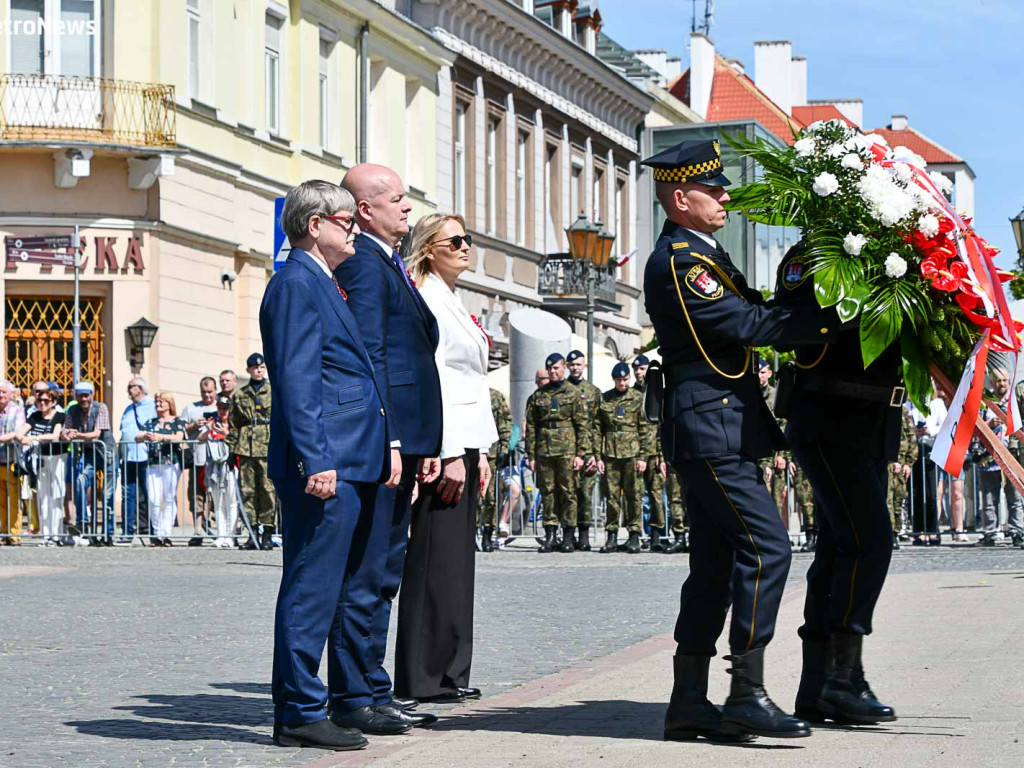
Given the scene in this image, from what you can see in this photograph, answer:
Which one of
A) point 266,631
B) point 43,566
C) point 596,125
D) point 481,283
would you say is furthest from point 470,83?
point 266,631

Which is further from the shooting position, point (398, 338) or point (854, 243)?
point (398, 338)

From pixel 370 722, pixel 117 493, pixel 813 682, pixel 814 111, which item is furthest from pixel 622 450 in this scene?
pixel 814 111

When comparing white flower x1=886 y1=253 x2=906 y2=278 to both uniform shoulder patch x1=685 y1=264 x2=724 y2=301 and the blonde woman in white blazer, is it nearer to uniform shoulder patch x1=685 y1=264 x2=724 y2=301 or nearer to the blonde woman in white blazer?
uniform shoulder patch x1=685 y1=264 x2=724 y2=301

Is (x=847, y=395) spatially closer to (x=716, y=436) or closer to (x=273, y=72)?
(x=716, y=436)

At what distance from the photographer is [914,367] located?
7.07 meters

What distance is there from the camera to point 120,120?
28.9 meters

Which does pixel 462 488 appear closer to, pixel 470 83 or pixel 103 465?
pixel 103 465

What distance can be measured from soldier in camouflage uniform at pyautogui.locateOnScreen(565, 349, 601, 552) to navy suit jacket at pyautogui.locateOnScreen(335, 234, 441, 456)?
13243 millimetres

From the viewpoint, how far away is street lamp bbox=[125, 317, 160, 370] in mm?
28797

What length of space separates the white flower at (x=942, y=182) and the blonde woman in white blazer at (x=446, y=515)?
2.14 m

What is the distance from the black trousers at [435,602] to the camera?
837cm

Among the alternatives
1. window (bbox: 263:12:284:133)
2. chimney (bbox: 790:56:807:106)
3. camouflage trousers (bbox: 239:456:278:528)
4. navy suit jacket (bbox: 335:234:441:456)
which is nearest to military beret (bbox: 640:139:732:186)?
navy suit jacket (bbox: 335:234:441:456)

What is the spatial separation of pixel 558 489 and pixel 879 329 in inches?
568

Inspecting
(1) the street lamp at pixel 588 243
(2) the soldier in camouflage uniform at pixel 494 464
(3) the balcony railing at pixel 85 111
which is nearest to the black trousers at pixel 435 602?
(2) the soldier in camouflage uniform at pixel 494 464
